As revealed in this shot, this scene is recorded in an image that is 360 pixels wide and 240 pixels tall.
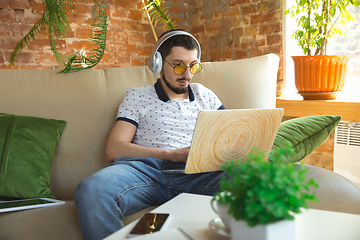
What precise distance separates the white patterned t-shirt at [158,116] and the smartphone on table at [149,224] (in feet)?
2.40

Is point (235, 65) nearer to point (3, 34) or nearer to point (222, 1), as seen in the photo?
point (222, 1)

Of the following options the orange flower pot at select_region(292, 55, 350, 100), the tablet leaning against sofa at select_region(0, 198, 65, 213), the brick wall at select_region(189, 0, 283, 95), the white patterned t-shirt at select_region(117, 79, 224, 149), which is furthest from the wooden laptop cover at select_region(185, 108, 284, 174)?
the brick wall at select_region(189, 0, 283, 95)

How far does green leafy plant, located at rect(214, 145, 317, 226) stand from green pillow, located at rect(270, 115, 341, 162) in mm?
813

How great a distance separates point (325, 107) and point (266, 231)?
175 centimetres

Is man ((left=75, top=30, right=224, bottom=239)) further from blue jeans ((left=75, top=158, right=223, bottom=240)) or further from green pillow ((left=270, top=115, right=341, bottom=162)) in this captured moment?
green pillow ((left=270, top=115, right=341, bottom=162))

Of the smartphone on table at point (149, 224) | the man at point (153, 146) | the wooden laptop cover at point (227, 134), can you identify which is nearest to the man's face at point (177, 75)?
the man at point (153, 146)

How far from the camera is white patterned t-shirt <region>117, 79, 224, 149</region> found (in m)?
1.50

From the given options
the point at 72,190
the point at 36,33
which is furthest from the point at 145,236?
the point at 36,33

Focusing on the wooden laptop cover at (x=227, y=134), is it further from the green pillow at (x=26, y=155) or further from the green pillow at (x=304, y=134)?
the green pillow at (x=26, y=155)

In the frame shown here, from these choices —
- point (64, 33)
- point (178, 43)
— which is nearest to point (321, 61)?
point (178, 43)

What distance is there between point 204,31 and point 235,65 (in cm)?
172

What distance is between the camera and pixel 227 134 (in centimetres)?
97

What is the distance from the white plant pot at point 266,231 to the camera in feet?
1.73

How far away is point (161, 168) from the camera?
1341 millimetres
